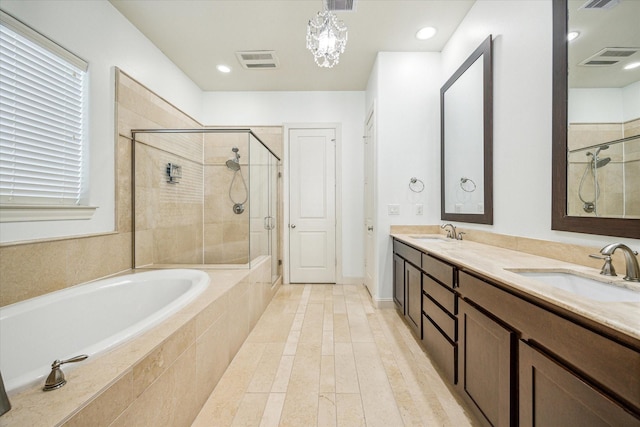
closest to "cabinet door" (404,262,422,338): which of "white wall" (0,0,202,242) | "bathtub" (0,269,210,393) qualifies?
"bathtub" (0,269,210,393)

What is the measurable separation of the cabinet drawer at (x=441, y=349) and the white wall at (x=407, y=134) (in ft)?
4.13

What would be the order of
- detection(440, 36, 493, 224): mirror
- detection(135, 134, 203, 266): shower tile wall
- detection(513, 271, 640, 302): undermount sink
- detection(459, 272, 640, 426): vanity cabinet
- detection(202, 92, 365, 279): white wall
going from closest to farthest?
1. detection(459, 272, 640, 426): vanity cabinet
2. detection(513, 271, 640, 302): undermount sink
3. detection(440, 36, 493, 224): mirror
4. detection(135, 134, 203, 266): shower tile wall
5. detection(202, 92, 365, 279): white wall

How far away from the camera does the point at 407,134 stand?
291 cm

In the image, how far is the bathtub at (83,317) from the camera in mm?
1222

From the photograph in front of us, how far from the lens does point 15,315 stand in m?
1.33

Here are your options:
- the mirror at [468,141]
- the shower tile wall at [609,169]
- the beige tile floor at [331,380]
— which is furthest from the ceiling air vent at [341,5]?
the beige tile floor at [331,380]

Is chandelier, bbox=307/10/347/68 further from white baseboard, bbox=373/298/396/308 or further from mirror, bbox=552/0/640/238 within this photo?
white baseboard, bbox=373/298/396/308

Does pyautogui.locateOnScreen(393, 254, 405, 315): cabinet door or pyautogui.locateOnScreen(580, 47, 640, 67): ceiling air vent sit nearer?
pyautogui.locateOnScreen(580, 47, 640, 67): ceiling air vent

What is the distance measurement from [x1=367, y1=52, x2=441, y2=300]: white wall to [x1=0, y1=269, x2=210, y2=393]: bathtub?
204cm

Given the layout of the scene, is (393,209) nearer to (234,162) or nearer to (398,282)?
(398,282)

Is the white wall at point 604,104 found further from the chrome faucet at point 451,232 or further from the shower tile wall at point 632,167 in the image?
the chrome faucet at point 451,232

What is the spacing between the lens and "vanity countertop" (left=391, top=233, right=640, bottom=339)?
2.18 feet

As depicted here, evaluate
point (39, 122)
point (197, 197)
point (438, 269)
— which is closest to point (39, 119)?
point (39, 122)

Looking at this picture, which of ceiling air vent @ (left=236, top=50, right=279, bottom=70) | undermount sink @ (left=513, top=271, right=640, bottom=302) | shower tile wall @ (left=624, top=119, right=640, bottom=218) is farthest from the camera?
ceiling air vent @ (left=236, top=50, right=279, bottom=70)
